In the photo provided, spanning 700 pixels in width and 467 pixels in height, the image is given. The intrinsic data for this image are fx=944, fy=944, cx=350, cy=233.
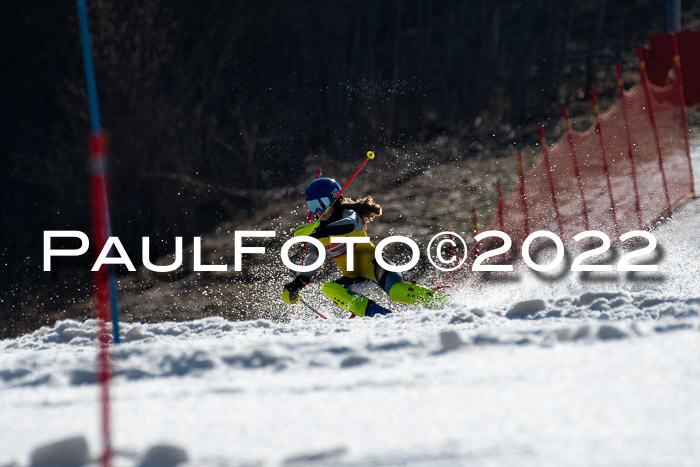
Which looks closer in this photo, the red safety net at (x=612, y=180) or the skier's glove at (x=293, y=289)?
the skier's glove at (x=293, y=289)

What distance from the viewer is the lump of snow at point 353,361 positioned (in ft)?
14.1

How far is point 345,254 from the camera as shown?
7.93 m

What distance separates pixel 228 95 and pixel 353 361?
1630 centimetres

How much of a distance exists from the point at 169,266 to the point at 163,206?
225cm

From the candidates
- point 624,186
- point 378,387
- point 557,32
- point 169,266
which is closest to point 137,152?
point 169,266

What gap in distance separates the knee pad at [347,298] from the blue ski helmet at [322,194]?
660 mm

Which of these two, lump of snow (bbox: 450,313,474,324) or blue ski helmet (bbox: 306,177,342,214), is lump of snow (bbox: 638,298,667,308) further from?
blue ski helmet (bbox: 306,177,342,214)

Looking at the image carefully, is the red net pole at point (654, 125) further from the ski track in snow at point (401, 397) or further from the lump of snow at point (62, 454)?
the lump of snow at point (62, 454)

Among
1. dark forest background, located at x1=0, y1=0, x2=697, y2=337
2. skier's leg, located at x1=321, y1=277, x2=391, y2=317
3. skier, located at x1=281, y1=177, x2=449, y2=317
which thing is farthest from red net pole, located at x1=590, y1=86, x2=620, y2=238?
dark forest background, located at x1=0, y1=0, x2=697, y2=337

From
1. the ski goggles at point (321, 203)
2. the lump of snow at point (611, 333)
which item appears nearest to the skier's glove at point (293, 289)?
the ski goggles at point (321, 203)

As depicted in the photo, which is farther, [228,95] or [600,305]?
[228,95]

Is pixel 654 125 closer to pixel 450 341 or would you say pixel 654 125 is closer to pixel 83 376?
pixel 450 341

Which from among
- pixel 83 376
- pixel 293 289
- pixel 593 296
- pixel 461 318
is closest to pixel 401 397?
pixel 83 376

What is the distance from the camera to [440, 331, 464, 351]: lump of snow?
4.55m
